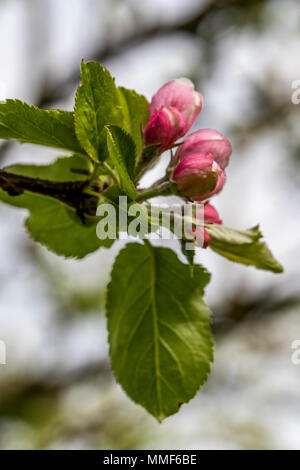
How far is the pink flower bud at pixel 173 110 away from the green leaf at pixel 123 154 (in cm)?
13

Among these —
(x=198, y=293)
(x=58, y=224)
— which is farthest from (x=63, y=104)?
(x=198, y=293)

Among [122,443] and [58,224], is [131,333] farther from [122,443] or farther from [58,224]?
[122,443]

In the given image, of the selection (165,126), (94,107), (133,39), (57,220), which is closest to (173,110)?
(165,126)

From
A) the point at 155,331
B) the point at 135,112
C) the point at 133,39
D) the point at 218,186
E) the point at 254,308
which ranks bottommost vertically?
the point at 155,331

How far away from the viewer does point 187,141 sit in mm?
825

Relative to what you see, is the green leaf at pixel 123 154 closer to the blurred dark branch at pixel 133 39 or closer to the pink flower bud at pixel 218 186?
the pink flower bud at pixel 218 186

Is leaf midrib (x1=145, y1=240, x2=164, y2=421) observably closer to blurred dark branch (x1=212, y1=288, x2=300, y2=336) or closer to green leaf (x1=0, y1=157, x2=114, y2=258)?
green leaf (x1=0, y1=157, x2=114, y2=258)

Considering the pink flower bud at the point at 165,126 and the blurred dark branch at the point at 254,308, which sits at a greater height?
the blurred dark branch at the point at 254,308

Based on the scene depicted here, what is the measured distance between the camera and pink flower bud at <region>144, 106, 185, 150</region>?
0.81 metres

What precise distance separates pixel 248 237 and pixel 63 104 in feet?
6.00

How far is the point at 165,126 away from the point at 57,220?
0.28 m

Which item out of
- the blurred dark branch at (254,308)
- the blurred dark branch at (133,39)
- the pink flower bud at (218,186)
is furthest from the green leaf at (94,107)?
the blurred dark branch at (254,308)

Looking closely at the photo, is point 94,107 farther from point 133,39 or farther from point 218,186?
point 133,39

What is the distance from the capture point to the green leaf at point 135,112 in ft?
2.84
